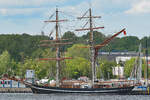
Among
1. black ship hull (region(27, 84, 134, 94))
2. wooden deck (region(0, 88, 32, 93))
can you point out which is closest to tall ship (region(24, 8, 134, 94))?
black ship hull (region(27, 84, 134, 94))

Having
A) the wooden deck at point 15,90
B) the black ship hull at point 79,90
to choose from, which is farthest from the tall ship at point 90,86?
the wooden deck at point 15,90

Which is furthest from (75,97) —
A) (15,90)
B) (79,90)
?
(15,90)

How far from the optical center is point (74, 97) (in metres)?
141

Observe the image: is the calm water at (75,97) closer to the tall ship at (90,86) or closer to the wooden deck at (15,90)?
the tall ship at (90,86)

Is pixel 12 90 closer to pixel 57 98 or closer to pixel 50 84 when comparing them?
pixel 50 84

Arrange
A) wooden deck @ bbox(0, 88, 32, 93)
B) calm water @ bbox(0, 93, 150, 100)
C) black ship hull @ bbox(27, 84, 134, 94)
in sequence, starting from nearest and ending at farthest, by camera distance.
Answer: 1. calm water @ bbox(0, 93, 150, 100)
2. black ship hull @ bbox(27, 84, 134, 94)
3. wooden deck @ bbox(0, 88, 32, 93)

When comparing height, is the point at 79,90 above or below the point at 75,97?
above

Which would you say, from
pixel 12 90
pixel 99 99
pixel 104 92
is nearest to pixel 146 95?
pixel 104 92

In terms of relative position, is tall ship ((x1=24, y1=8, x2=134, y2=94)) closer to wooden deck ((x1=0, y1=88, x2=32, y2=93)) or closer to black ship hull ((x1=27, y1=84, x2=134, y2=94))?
black ship hull ((x1=27, y1=84, x2=134, y2=94))

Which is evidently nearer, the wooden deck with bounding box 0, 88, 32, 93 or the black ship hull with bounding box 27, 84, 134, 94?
the black ship hull with bounding box 27, 84, 134, 94

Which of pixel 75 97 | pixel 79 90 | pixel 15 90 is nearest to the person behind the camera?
pixel 75 97

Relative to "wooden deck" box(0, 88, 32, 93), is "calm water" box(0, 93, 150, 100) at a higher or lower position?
lower

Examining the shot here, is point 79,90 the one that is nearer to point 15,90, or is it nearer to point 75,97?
point 75,97

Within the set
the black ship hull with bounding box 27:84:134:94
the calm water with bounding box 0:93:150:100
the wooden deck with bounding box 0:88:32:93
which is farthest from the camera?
the wooden deck with bounding box 0:88:32:93
